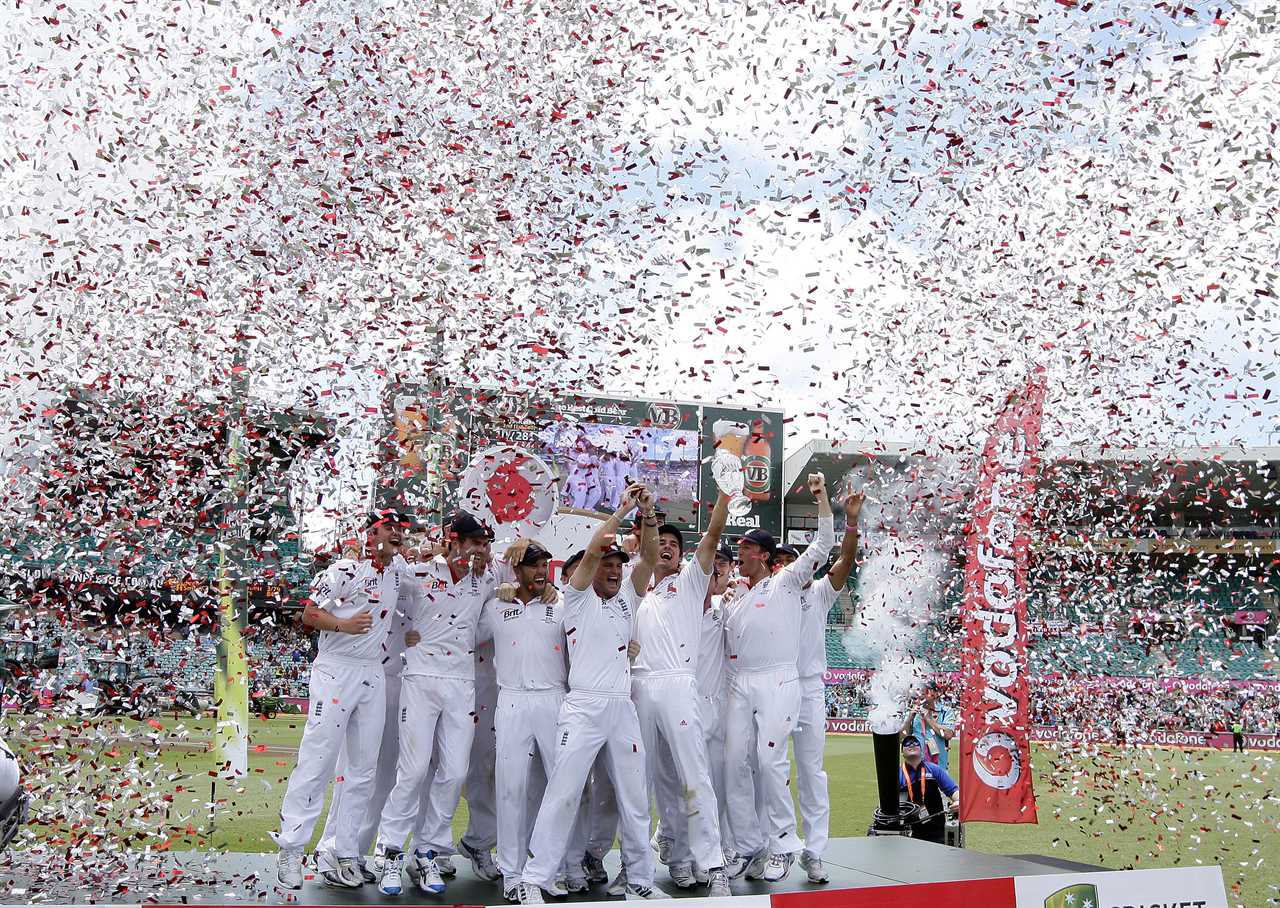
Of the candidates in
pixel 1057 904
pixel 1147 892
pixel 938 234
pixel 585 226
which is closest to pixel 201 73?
pixel 585 226

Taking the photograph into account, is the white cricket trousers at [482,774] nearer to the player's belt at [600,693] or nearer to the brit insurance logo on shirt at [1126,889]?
the player's belt at [600,693]

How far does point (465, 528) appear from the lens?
19.0ft

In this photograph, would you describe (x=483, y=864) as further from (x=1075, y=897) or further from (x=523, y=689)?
(x=1075, y=897)

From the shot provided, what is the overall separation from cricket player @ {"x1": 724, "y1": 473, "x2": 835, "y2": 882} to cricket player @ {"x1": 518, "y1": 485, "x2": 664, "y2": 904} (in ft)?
2.49

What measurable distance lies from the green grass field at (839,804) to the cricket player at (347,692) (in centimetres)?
43

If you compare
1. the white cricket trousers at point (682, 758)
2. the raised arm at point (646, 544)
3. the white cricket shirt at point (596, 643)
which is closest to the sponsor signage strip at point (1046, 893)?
the white cricket trousers at point (682, 758)

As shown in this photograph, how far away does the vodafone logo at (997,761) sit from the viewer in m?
7.62

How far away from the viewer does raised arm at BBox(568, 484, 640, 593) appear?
5.18 m

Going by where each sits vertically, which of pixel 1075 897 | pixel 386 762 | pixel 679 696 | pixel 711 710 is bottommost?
pixel 1075 897

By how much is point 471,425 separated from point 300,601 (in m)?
→ 1.47

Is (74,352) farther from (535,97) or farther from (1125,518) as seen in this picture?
(1125,518)

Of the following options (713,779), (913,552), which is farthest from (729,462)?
(913,552)

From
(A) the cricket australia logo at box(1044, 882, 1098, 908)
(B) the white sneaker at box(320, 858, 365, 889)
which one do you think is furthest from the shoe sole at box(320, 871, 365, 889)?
(A) the cricket australia logo at box(1044, 882, 1098, 908)

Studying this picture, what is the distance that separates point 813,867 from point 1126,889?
Result: 1.76 meters
